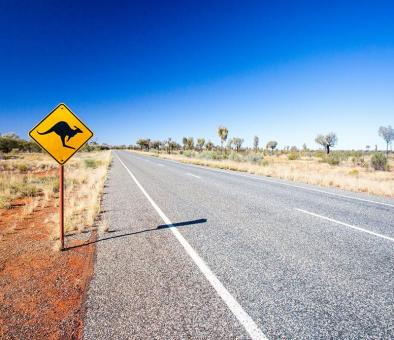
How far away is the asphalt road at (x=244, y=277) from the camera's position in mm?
2709

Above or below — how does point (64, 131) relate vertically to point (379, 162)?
above

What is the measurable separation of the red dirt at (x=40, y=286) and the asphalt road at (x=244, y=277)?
0.20 m

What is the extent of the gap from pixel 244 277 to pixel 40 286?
8.96ft

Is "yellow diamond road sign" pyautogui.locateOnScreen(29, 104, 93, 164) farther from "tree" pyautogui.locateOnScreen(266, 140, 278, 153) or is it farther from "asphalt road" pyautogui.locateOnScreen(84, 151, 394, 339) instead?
"tree" pyautogui.locateOnScreen(266, 140, 278, 153)

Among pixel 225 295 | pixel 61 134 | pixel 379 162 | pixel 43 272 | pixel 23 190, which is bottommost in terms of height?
pixel 23 190

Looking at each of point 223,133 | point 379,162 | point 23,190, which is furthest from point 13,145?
point 379,162

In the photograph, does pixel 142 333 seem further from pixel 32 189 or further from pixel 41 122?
pixel 32 189

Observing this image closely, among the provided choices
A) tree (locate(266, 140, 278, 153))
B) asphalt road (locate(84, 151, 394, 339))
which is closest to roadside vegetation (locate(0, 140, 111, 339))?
asphalt road (locate(84, 151, 394, 339))

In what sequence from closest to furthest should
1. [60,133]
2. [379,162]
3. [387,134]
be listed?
[60,133] < [379,162] < [387,134]

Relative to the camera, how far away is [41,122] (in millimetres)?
4746

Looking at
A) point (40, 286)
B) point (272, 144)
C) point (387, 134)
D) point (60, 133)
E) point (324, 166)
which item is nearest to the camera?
point (40, 286)

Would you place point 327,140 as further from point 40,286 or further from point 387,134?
point 40,286

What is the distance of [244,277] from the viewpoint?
12.2ft

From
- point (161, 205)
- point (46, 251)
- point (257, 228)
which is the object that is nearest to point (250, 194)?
point (161, 205)
